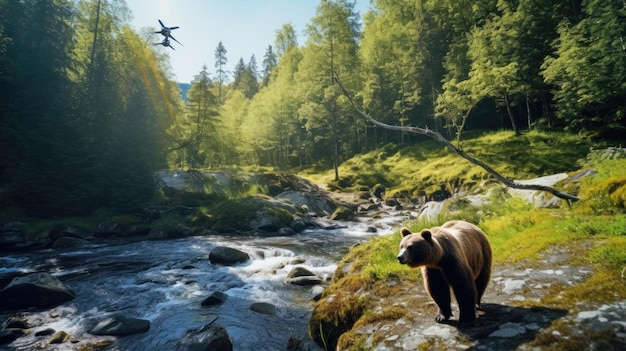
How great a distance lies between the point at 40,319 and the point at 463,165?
34752 millimetres

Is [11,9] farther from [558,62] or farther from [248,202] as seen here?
[558,62]

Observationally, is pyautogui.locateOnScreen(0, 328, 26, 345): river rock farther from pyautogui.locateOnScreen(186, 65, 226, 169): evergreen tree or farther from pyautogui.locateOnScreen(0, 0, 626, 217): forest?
pyautogui.locateOnScreen(186, 65, 226, 169): evergreen tree

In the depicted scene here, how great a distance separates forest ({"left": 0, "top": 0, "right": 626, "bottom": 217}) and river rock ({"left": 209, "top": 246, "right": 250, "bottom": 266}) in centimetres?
1333

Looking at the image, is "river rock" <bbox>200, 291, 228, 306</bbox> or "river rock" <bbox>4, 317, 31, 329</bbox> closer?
"river rock" <bbox>4, 317, 31, 329</bbox>

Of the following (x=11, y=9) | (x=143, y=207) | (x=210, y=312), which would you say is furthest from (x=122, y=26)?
(x=210, y=312)

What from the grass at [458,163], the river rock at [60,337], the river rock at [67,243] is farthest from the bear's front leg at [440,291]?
the grass at [458,163]

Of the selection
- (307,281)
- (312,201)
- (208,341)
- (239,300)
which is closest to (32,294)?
(239,300)

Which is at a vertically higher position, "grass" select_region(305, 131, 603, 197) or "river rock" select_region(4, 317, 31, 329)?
"grass" select_region(305, 131, 603, 197)

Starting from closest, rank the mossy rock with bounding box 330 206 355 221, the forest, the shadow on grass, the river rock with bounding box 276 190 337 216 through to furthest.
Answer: the shadow on grass, the forest, the mossy rock with bounding box 330 206 355 221, the river rock with bounding box 276 190 337 216

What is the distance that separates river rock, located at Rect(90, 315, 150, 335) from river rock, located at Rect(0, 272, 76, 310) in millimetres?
3205

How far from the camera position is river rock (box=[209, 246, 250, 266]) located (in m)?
15.5

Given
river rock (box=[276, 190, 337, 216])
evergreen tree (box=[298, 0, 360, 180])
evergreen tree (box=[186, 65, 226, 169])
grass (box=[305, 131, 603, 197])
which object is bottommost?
river rock (box=[276, 190, 337, 216])

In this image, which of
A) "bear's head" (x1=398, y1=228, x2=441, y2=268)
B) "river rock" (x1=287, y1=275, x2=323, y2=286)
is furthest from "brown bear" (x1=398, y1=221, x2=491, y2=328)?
"river rock" (x1=287, y1=275, x2=323, y2=286)

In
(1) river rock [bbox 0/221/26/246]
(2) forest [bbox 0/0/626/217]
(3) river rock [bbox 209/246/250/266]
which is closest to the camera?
(3) river rock [bbox 209/246/250/266]
